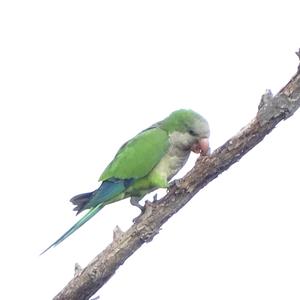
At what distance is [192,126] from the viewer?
6.49 meters

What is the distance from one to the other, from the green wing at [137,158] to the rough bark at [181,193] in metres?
1.25

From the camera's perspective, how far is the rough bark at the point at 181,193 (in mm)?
4398

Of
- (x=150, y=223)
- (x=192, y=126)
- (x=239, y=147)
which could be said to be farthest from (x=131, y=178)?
(x=239, y=147)

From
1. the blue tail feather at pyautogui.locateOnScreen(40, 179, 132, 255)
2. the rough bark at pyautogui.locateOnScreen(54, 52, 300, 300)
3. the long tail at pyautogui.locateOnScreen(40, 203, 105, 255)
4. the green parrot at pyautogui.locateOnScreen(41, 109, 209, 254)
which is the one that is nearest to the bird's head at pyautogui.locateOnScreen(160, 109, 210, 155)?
the green parrot at pyautogui.locateOnScreen(41, 109, 209, 254)

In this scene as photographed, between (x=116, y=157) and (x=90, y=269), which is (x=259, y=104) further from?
(x=116, y=157)

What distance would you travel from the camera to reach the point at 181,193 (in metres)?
4.85

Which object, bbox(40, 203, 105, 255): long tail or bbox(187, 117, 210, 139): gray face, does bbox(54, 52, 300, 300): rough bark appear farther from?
bbox(187, 117, 210, 139): gray face

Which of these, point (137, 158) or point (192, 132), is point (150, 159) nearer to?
point (137, 158)

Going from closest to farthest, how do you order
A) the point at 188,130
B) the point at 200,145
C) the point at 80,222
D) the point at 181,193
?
the point at 181,193
the point at 80,222
the point at 200,145
the point at 188,130

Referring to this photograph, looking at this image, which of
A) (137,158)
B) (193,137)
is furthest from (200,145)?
(137,158)

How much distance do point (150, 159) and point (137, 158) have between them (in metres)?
0.11

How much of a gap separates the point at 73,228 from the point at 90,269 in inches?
46.8

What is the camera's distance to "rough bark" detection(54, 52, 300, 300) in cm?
440

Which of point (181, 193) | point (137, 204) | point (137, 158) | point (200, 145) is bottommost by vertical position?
point (181, 193)
